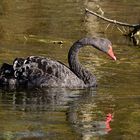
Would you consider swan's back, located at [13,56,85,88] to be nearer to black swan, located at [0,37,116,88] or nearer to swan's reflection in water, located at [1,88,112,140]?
black swan, located at [0,37,116,88]

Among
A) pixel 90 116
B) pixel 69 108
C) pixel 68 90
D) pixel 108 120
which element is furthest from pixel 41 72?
pixel 108 120

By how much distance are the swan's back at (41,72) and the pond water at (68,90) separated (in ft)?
0.68

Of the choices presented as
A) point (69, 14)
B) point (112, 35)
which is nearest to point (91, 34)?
point (112, 35)

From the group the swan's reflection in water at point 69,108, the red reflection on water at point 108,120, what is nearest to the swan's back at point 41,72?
the swan's reflection in water at point 69,108

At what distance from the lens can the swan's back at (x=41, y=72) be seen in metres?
14.3

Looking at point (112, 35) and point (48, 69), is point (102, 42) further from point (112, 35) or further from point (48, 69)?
point (112, 35)

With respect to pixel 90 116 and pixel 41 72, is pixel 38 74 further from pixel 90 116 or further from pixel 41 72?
pixel 90 116

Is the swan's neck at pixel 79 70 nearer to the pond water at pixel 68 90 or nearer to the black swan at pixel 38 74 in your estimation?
the black swan at pixel 38 74

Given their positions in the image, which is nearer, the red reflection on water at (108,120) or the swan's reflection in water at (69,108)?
the swan's reflection in water at (69,108)

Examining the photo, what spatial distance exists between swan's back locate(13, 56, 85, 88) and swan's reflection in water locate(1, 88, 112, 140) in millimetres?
189

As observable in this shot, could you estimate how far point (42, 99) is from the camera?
43.7 ft

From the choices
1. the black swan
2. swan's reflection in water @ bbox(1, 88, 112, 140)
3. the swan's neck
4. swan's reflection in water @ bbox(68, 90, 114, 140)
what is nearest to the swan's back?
the black swan

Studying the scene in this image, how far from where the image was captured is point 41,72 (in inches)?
566

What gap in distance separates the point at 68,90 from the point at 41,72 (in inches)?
23.7
